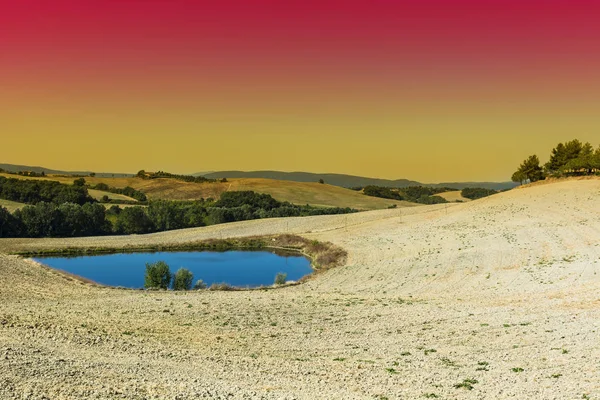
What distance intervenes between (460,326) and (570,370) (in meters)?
6.71

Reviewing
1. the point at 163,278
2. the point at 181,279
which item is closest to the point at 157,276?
the point at 163,278

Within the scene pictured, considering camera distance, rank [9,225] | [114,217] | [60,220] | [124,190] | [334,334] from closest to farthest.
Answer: [334,334] < [9,225] < [60,220] < [114,217] < [124,190]

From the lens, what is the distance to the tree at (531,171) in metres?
101

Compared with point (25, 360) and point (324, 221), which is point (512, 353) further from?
point (324, 221)

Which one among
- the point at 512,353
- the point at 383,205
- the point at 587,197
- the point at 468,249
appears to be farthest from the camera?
the point at 383,205

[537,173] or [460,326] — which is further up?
[537,173]

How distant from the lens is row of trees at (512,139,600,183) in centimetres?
9319

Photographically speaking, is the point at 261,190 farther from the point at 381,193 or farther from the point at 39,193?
the point at 39,193

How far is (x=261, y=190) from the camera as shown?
14200 cm

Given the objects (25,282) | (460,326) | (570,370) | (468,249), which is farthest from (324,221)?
(570,370)

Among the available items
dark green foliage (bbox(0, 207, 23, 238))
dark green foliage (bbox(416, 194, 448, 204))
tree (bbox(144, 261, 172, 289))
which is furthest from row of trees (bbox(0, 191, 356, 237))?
tree (bbox(144, 261, 172, 289))

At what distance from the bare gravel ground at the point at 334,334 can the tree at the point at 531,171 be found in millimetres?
56217

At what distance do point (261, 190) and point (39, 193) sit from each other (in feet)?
177

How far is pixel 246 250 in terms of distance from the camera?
73.3 metres
